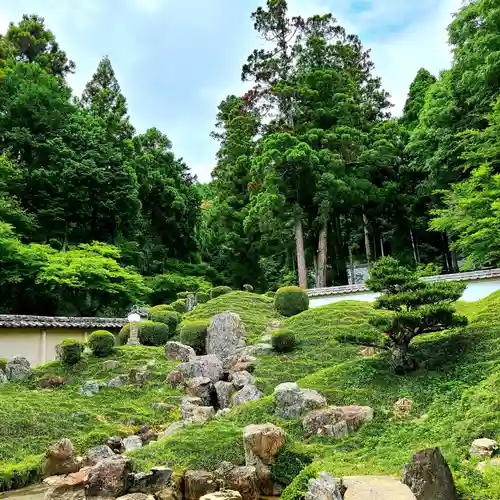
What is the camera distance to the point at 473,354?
10211 mm

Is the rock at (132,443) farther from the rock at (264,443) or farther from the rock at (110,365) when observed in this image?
the rock at (110,365)

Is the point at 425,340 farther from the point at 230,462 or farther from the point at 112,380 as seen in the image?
the point at 112,380

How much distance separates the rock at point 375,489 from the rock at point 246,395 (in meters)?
5.40

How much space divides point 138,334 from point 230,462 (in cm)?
1064

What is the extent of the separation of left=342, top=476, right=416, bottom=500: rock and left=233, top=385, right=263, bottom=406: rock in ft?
17.7

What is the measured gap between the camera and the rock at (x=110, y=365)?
14766 mm

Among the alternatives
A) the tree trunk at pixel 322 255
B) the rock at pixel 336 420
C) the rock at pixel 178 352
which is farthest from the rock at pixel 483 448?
the tree trunk at pixel 322 255

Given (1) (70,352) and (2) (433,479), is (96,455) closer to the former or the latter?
(2) (433,479)

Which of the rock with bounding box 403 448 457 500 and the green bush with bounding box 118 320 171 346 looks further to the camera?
the green bush with bounding box 118 320 171 346

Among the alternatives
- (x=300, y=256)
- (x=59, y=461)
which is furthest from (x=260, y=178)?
(x=59, y=461)

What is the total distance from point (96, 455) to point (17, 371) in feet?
21.9

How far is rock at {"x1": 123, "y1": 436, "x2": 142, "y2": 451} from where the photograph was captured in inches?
383

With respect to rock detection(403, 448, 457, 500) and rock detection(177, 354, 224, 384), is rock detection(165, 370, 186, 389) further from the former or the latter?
rock detection(403, 448, 457, 500)

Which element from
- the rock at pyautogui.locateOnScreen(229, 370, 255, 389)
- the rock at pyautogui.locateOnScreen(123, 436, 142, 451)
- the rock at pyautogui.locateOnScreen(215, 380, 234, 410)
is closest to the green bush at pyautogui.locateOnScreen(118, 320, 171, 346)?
the rock at pyautogui.locateOnScreen(229, 370, 255, 389)
